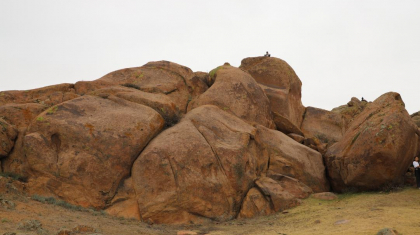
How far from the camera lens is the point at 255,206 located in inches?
588

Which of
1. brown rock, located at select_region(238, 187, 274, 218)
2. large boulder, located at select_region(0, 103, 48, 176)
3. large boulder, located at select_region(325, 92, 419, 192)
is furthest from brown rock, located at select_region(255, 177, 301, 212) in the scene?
large boulder, located at select_region(0, 103, 48, 176)

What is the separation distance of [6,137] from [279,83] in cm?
1525

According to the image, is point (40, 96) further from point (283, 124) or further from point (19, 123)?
point (283, 124)

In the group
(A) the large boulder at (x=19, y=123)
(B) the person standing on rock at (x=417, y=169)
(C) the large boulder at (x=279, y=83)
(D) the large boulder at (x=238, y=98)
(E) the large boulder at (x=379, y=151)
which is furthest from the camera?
(C) the large boulder at (x=279, y=83)

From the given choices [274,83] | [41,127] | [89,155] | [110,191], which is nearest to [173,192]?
[110,191]

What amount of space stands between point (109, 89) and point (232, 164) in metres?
6.71

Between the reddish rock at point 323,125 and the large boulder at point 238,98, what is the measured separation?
15.2ft

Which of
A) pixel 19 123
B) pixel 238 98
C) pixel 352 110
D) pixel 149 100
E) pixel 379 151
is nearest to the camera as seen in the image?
pixel 379 151

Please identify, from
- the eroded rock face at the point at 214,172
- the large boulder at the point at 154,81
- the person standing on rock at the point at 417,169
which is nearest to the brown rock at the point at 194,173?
the eroded rock face at the point at 214,172

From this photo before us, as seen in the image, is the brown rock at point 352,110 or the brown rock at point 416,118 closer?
the brown rock at point 416,118

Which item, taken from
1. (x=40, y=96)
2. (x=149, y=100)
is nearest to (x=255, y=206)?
(x=149, y=100)

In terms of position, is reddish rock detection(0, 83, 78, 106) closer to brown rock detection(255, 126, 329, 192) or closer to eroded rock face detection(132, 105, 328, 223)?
eroded rock face detection(132, 105, 328, 223)

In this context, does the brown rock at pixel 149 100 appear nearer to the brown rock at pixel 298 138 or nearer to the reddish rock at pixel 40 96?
the reddish rock at pixel 40 96

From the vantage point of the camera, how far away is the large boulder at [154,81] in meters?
18.6
